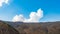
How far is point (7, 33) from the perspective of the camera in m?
61.4

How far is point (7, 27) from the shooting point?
2501 inches

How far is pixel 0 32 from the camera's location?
198 ft

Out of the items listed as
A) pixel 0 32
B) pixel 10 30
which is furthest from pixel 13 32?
pixel 0 32

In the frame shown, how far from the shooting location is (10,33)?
61.9m

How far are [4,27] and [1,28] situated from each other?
2269 mm

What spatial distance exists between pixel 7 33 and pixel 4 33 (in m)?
1.09

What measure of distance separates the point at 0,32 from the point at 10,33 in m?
3.82

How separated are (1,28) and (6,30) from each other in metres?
2.31

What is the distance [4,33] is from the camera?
6106 cm

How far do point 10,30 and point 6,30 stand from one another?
1.49m

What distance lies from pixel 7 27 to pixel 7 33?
2.99m

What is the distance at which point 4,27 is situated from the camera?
63031 millimetres

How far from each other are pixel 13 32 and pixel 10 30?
136cm

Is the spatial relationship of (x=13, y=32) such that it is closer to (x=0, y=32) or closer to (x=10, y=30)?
(x=10, y=30)
